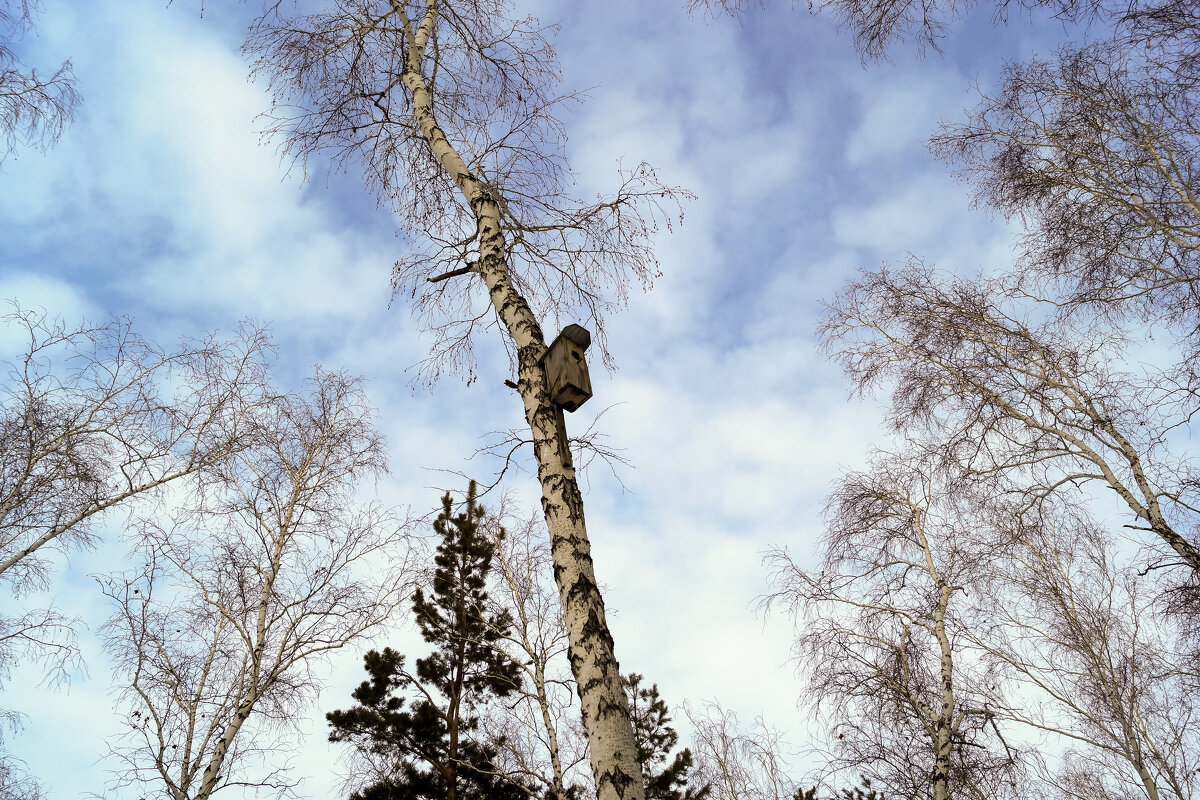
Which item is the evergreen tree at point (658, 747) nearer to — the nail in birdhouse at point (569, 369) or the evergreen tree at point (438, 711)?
the evergreen tree at point (438, 711)

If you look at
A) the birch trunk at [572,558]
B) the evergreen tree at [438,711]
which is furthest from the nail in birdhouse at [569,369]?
the evergreen tree at [438,711]

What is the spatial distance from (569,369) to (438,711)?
8.61 meters

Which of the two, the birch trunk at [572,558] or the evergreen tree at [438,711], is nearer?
the birch trunk at [572,558]

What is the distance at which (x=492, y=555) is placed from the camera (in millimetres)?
11414

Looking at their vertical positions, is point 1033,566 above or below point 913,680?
above

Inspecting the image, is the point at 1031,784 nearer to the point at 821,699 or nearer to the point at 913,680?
the point at 913,680

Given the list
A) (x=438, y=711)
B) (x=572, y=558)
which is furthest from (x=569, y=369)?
(x=438, y=711)

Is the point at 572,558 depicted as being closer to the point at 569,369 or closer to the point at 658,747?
the point at 569,369

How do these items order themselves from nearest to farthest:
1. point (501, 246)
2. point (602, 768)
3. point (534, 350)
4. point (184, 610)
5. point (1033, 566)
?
point (602, 768), point (534, 350), point (501, 246), point (184, 610), point (1033, 566)

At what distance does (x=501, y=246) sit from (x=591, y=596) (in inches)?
90.3

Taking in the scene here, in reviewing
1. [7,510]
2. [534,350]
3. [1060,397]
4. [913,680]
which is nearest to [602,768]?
[534,350]

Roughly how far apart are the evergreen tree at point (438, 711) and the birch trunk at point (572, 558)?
625 centimetres

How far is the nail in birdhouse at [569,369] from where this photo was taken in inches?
134


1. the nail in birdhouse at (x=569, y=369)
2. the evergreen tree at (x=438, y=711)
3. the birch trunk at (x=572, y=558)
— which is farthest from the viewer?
the evergreen tree at (x=438, y=711)
